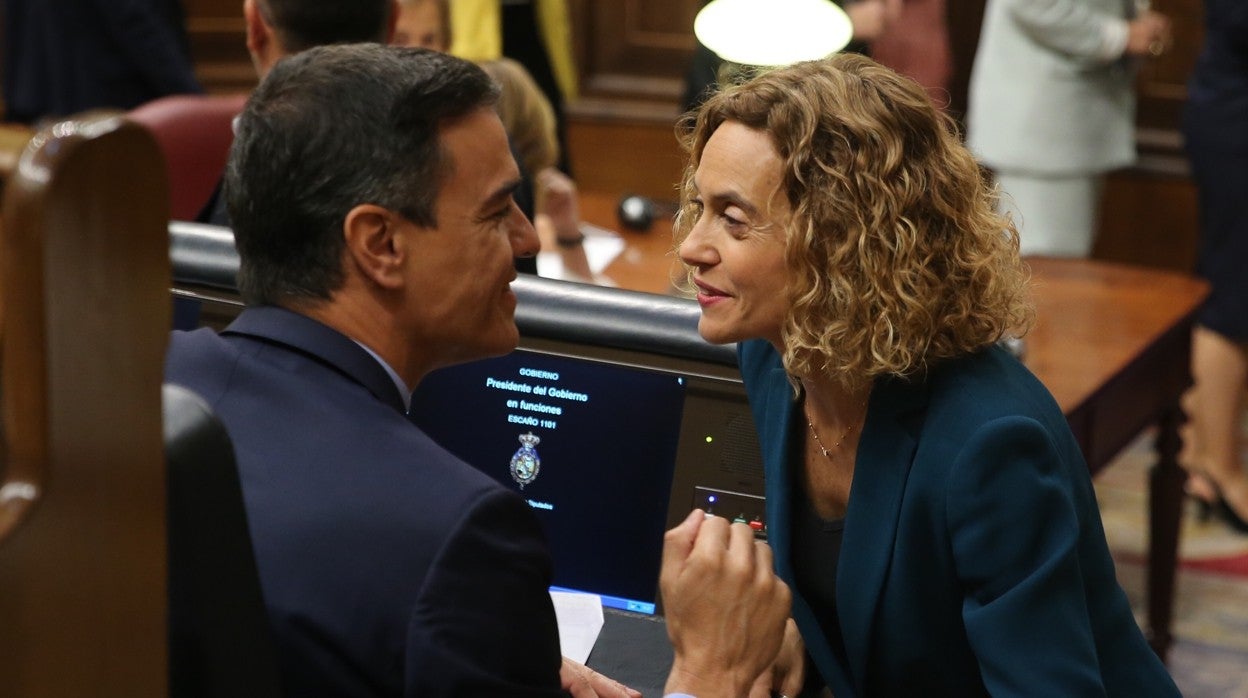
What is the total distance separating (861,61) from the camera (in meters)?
1.57

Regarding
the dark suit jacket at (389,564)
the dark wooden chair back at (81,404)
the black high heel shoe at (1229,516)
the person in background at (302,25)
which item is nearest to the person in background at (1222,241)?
the black high heel shoe at (1229,516)

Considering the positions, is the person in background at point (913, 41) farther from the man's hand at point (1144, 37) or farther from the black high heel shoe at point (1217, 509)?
the black high heel shoe at point (1217, 509)

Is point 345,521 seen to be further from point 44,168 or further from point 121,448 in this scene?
point 44,168

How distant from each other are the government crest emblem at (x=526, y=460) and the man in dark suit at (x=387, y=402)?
0.26 metres

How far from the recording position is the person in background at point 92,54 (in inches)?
173

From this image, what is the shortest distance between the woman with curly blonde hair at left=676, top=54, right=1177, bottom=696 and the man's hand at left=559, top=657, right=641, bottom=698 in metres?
0.24

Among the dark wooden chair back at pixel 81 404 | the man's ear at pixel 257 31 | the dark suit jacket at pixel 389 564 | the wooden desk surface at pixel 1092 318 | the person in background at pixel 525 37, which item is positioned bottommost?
the wooden desk surface at pixel 1092 318

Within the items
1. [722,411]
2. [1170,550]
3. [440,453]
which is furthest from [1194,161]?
[440,453]

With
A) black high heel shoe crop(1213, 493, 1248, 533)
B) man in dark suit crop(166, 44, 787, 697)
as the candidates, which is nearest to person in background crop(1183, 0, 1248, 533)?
black high heel shoe crop(1213, 493, 1248, 533)

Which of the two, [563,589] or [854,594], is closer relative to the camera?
[854,594]

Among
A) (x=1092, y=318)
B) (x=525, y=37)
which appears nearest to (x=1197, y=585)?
(x=1092, y=318)

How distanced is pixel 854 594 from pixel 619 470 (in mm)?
325

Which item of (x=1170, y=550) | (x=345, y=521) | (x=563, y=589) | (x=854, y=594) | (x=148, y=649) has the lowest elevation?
(x=1170, y=550)

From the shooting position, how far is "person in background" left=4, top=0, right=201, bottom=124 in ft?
14.4
